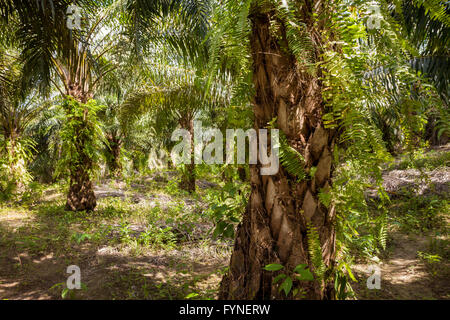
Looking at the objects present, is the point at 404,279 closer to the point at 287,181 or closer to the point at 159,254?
the point at 287,181

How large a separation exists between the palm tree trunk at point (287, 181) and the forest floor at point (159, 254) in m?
0.56

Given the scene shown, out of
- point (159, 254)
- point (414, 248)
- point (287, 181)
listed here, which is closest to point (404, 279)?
point (414, 248)

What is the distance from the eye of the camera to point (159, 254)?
143 inches

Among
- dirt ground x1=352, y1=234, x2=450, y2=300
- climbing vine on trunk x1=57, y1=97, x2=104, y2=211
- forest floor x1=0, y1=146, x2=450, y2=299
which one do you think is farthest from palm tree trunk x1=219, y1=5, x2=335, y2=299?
climbing vine on trunk x1=57, y1=97, x2=104, y2=211

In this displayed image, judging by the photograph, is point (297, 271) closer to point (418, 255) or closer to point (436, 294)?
point (436, 294)

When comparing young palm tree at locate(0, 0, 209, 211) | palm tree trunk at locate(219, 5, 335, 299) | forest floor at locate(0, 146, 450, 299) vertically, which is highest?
young palm tree at locate(0, 0, 209, 211)

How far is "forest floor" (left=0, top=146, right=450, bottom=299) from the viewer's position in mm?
2557

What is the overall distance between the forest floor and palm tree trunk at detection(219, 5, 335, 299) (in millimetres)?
557

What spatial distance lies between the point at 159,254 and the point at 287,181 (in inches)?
110

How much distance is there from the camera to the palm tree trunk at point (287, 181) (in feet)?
4.60

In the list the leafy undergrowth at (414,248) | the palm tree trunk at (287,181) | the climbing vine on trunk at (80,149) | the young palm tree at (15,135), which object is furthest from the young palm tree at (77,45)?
the leafy undergrowth at (414,248)

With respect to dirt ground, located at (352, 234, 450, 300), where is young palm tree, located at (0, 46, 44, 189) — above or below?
above

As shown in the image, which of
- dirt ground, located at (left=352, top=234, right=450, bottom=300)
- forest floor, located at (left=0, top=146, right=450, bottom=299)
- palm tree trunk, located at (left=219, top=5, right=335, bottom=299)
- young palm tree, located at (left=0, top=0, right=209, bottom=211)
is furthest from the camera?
young palm tree, located at (left=0, top=0, right=209, bottom=211)

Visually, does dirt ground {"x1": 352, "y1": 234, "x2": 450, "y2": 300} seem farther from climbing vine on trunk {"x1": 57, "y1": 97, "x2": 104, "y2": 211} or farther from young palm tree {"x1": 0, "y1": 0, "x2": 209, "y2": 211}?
climbing vine on trunk {"x1": 57, "y1": 97, "x2": 104, "y2": 211}
